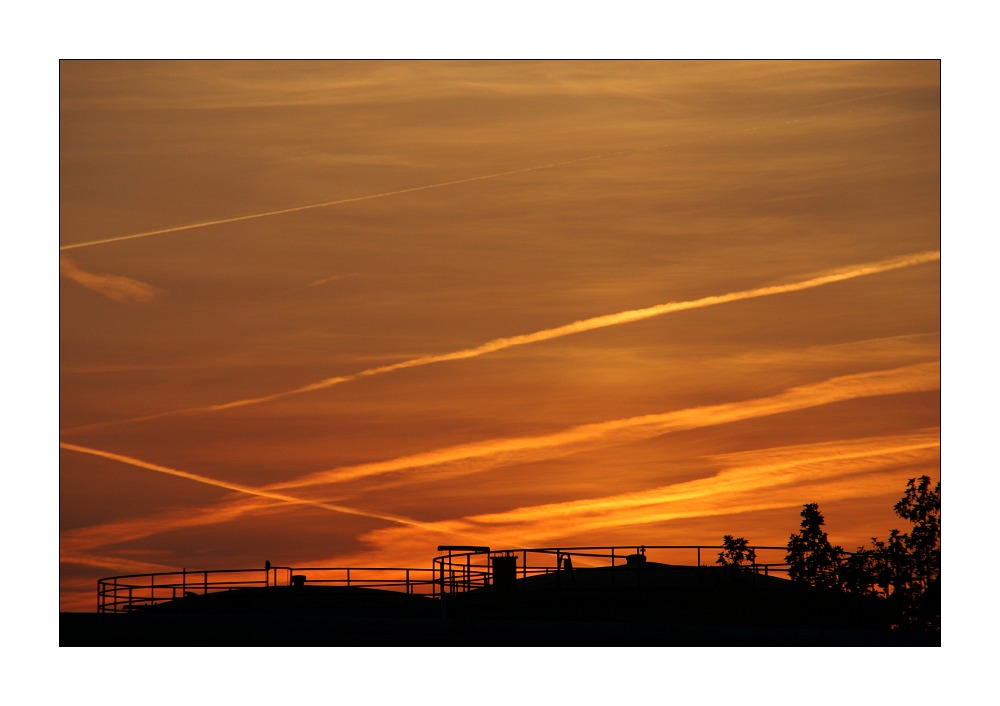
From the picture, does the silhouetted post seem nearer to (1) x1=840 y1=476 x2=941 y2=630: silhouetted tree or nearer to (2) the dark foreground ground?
(2) the dark foreground ground

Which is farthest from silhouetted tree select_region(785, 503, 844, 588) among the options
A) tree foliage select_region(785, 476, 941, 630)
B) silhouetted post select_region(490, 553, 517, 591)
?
silhouetted post select_region(490, 553, 517, 591)

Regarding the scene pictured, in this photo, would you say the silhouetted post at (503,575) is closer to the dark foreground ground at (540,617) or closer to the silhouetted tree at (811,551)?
the dark foreground ground at (540,617)

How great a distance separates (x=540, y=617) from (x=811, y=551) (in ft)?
43.6

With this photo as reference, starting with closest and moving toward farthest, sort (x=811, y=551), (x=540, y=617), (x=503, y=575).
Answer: (x=540, y=617)
(x=503, y=575)
(x=811, y=551)

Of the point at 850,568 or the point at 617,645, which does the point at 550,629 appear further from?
the point at 850,568

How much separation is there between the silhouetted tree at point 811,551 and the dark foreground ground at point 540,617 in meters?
1.62

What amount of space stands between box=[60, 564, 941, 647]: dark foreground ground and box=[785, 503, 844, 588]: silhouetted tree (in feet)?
5.33

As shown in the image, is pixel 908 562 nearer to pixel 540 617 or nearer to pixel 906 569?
pixel 906 569

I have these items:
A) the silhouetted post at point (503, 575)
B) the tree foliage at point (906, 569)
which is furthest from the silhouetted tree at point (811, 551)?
the silhouetted post at point (503, 575)

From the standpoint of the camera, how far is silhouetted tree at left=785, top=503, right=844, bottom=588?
46.6m

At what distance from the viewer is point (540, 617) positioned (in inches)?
1458

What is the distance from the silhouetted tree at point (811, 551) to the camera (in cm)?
4659

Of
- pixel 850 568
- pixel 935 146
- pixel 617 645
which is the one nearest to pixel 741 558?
pixel 850 568

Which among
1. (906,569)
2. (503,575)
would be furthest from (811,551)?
(503,575)
